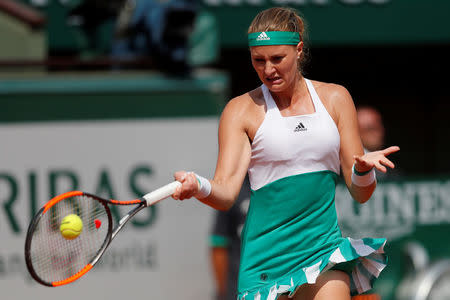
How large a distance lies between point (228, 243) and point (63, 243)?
155cm

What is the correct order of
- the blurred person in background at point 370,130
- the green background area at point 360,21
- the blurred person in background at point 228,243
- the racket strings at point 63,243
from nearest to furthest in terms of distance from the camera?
the racket strings at point 63,243
the blurred person in background at point 228,243
the blurred person in background at point 370,130
the green background area at point 360,21

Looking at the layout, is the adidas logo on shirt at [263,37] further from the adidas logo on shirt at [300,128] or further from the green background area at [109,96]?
the green background area at [109,96]

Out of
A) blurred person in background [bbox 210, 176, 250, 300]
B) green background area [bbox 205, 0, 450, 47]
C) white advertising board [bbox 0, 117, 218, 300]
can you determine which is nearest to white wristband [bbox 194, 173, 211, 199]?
blurred person in background [bbox 210, 176, 250, 300]

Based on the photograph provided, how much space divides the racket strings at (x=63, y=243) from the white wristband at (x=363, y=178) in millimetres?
1041

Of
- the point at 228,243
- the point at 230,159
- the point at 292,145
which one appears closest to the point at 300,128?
the point at 292,145

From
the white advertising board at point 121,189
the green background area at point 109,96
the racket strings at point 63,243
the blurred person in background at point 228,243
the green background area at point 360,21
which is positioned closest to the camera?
the racket strings at point 63,243

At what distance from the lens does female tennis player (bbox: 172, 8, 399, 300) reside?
3.49 metres

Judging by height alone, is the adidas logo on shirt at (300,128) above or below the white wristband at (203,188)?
above

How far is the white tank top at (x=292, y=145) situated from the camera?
3512 millimetres

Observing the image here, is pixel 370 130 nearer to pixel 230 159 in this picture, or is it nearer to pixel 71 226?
pixel 230 159

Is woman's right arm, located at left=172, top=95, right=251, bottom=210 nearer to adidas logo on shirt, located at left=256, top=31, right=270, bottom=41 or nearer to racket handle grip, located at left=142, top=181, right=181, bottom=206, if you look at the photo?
racket handle grip, located at left=142, top=181, right=181, bottom=206

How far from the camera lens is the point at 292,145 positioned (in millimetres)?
3510

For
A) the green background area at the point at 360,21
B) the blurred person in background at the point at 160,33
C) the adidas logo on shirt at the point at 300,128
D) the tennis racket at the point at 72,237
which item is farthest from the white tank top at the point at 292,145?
the green background area at the point at 360,21

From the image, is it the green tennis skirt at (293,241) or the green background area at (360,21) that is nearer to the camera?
the green tennis skirt at (293,241)
